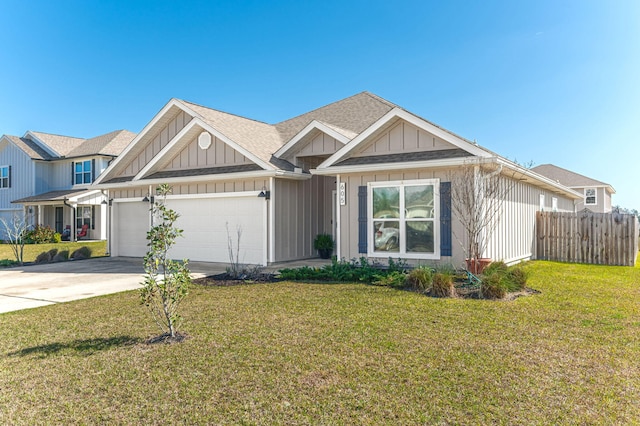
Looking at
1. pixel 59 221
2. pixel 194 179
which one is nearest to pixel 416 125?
pixel 194 179

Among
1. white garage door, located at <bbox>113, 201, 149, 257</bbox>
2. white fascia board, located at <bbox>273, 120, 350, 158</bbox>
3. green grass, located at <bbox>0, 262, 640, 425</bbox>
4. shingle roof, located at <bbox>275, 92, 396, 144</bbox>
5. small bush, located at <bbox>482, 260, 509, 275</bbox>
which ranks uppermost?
shingle roof, located at <bbox>275, 92, 396, 144</bbox>

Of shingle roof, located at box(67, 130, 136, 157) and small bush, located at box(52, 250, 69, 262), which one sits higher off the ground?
shingle roof, located at box(67, 130, 136, 157)

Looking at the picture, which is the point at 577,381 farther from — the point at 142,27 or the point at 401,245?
the point at 142,27

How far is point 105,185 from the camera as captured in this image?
16.0m

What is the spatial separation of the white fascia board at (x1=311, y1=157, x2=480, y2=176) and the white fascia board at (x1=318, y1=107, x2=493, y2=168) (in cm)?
26

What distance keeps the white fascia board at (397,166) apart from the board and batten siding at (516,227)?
7.32 feet

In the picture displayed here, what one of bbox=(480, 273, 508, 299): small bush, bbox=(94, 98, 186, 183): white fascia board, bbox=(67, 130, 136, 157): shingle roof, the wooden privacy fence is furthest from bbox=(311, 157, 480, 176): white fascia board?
bbox=(67, 130, 136, 157): shingle roof

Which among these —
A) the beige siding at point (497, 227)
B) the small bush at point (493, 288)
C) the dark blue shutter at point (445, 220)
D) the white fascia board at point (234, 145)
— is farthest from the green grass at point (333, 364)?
the white fascia board at point (234, 145)

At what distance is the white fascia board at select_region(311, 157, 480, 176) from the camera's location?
946 centimetres

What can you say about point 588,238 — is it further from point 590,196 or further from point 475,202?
point 590,196

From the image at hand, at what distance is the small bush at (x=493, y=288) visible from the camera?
287 inches

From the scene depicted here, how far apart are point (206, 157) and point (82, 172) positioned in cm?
1755

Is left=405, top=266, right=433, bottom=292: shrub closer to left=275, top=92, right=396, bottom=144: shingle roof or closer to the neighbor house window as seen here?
left=275, top=92, right=396, bottom=144: shingle roof

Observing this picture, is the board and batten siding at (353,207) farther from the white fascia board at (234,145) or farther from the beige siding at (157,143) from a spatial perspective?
the beige siding at (157,143)
